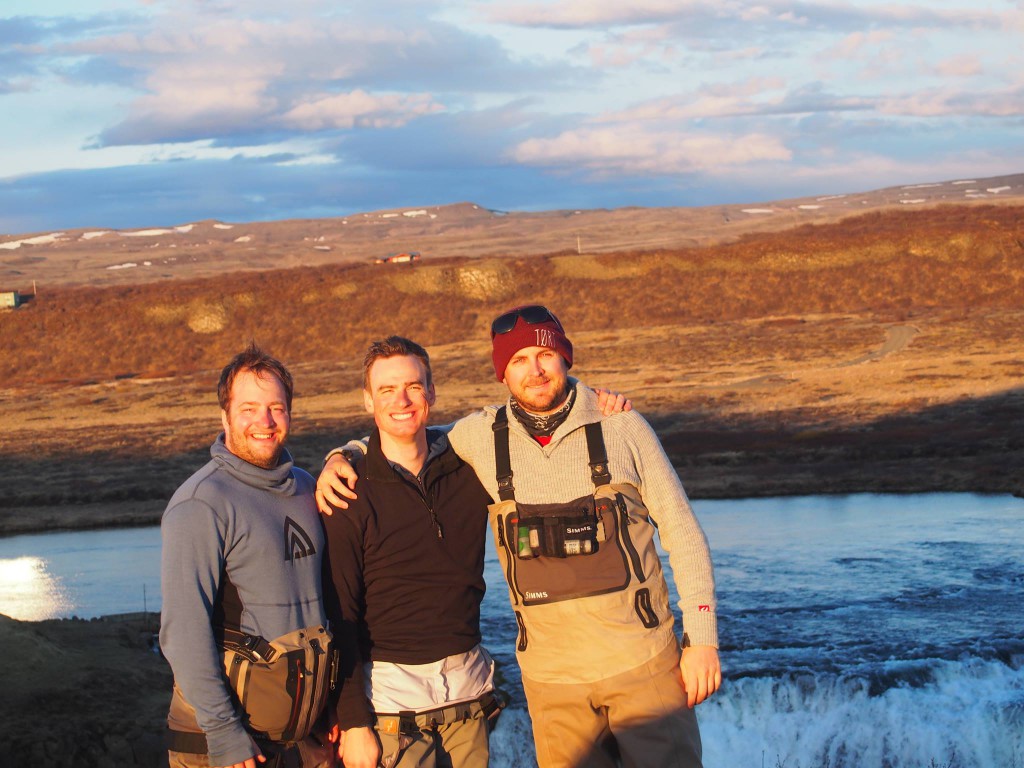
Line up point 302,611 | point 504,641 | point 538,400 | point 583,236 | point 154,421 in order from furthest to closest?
point 583,236 → point 154,421 → point 504,641 → point 538,400 → point 302,611

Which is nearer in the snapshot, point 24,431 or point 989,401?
point 989,401

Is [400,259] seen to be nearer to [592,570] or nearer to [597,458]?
[597,458]

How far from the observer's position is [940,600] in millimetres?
13695

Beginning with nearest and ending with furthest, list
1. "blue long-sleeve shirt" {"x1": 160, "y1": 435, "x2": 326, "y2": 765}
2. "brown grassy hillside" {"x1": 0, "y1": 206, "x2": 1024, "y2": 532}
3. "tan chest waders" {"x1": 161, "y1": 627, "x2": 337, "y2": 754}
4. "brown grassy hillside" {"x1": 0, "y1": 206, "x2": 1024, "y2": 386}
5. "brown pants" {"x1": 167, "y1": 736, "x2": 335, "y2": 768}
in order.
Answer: "blue long-sleeve shirt" {"x1": 160, "y1": 435, "x2": 326, "y2": 765}
"tan chest waders" {"x1": 161, "y1": 627, "x2": 337, "y2": 754}
"brown pants" {"x1": 167, "y1": 736, "x2": 335, "y2": 768}
"brown grassy hillside" {"x1": 0, "y1": 206, "x2": 1024, "y2": 532}
"brown grassy hillside" {"x1": 0, "y1": 206, "x2": 1024, "y2": 386}

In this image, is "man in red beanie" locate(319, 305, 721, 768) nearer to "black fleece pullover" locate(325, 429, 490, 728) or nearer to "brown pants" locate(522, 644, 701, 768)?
"brown pants" locate(522, 644, 701, 768)

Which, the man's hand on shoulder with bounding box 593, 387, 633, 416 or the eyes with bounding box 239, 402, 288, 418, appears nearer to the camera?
the eyes with bounding box 239, 402, 288, 418

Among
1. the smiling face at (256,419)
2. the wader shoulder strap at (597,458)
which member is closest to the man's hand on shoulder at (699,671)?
the wader shoulder strap at (597,458)

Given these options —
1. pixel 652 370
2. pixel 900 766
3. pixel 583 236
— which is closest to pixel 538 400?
pixel 900 766

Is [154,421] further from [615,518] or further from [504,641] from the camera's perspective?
[615,518]

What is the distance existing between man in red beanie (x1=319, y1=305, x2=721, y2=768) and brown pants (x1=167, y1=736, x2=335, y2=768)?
87 centimetres

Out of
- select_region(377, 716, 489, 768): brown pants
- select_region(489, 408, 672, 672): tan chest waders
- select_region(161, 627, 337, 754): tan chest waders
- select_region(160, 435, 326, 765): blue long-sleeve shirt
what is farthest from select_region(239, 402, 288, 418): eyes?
select_region(377, 716, 489, 768): brown pants

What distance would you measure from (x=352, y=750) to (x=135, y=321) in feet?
207

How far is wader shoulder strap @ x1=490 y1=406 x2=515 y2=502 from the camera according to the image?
4.96 metres

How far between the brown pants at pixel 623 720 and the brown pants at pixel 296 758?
883 mm
